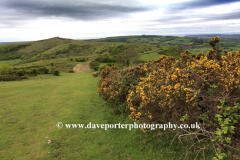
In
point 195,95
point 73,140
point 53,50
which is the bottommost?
point 73,140

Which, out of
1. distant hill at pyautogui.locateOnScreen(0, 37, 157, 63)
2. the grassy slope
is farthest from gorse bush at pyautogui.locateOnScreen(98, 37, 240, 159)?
distant hill at pyautogui.locateOnScreen(0, 37, 157, 63)

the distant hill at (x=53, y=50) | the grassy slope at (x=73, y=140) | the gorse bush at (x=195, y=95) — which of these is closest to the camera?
the gorse bush at (x=195, y=95)

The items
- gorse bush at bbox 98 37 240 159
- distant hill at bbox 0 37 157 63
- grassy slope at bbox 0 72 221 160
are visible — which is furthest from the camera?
distant hill at bbox 0 37 157 63

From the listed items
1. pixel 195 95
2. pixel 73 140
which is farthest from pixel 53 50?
pixel 195 95

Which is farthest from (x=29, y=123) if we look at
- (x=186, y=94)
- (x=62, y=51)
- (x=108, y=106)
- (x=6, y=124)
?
(x=62, y=51)

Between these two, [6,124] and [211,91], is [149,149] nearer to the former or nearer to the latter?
[211,91]

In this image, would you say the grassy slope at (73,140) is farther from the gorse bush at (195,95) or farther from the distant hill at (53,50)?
the distant hill at (53,50)

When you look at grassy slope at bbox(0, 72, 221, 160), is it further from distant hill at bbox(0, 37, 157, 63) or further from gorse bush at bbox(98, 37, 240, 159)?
distant hill at bbox(0, 37, 157, 63)

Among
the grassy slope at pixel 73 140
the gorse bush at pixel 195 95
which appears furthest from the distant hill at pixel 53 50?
the gorse bush at pixel 195 95

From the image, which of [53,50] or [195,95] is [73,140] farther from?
[53,50]

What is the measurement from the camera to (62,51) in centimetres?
12912

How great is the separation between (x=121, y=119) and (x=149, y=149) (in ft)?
11.9

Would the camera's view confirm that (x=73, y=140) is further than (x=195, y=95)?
Yes

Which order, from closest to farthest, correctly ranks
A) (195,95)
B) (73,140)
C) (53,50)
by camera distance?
(195,95) → (73,140) → (53,50)
